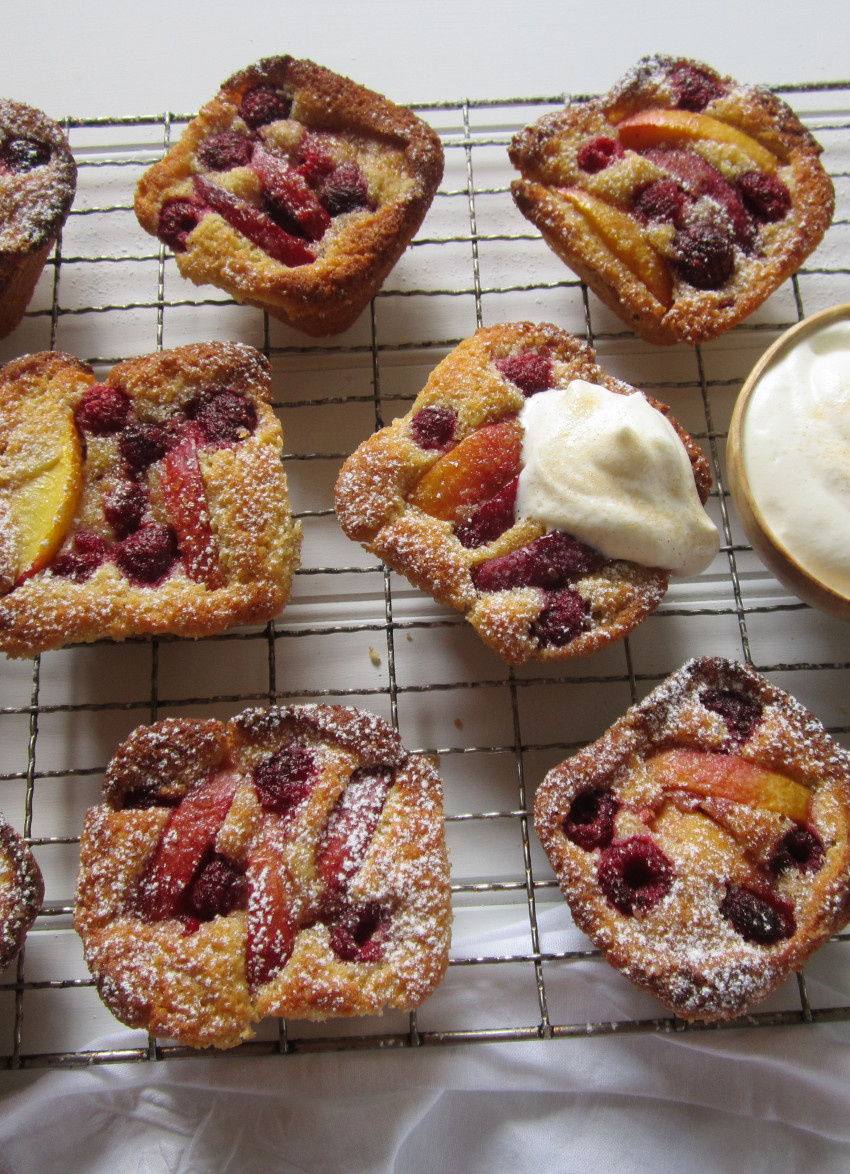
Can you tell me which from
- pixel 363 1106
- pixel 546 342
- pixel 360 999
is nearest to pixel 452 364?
pixel 546 342

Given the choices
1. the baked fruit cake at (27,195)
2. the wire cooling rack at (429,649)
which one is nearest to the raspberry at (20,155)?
the baked fruit cake at (27,195)

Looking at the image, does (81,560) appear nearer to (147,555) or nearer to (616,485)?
→ (147,555)

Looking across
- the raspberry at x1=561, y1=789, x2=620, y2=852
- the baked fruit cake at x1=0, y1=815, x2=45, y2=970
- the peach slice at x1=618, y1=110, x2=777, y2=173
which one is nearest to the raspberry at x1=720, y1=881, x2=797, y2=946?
the raspberry at x1=561, y1=789, x2=620, y2=852

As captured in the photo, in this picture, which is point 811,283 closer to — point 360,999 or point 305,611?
point 305,611

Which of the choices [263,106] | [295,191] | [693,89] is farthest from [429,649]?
[693,89]

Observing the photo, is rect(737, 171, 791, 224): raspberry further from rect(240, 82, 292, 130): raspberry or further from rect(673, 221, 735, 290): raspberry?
rect(240, 82, 292, 130): raspberry

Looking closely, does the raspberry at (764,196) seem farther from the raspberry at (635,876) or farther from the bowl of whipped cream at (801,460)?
the raspberry at (635,876)
